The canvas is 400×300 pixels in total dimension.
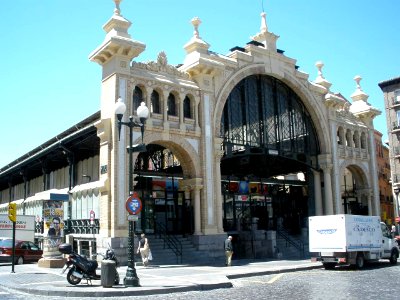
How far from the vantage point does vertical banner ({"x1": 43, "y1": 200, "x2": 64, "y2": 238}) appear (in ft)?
78.6

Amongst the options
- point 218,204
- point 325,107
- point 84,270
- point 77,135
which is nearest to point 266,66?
point 325,107

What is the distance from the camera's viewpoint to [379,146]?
217 ft

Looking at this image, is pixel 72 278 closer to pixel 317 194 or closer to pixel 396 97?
pixel 317 194

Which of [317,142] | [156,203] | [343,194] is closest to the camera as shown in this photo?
[156,203]

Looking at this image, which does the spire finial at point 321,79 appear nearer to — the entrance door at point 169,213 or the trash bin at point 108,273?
the entrance door at point 169,213

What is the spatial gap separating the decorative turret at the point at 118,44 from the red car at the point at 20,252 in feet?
37.7

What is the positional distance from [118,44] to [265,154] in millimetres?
12068

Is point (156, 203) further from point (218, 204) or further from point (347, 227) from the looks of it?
point (347, 227)

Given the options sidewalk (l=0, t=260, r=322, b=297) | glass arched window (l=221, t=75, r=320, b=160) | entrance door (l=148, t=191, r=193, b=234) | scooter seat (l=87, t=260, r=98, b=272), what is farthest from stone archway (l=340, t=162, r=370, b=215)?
scooter seat (l=87, t=260, r=98, b=272)

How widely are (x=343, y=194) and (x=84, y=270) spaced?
1128 inches

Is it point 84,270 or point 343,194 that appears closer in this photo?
point 84,270

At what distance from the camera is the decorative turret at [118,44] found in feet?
78.1

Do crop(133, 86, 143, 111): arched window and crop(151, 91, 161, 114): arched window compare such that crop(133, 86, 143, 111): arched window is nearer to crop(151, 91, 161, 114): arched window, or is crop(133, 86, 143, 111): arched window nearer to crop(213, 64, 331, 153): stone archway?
crop(151, 91, 161, 114): arched window

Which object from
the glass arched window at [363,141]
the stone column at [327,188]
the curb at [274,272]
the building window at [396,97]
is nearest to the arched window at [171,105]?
the curb at [274,272]
